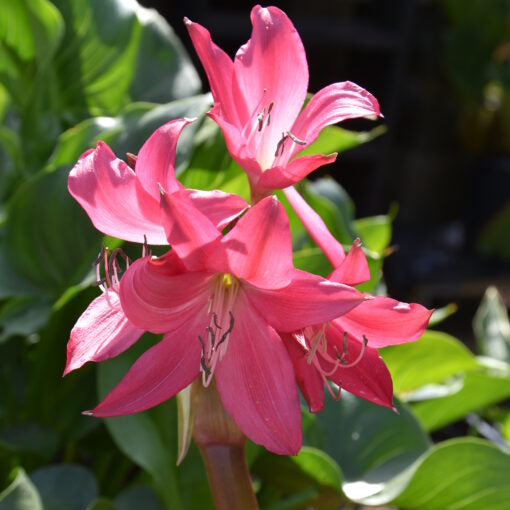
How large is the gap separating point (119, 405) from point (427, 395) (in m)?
0.41

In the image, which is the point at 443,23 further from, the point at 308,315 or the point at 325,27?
the point at 308,315

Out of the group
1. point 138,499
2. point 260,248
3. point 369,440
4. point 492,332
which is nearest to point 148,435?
point 138,499

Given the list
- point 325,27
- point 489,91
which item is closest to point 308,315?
point 325,27

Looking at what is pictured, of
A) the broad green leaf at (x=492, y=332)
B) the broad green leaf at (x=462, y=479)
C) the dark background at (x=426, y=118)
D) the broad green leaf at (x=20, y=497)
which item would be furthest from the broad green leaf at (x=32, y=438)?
the dark background at (x=426, y=118)

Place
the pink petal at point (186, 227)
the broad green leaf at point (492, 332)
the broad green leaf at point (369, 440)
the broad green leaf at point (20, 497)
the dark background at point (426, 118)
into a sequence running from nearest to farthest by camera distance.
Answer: the pink petal at point (186, 227)
the broad green leaf at point (20, 497)
the broad green leaf at point (369, 440)
the broad green leaf at point (492, 332)
the dark background at point (426, 118)

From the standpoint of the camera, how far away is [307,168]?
1.03 ft

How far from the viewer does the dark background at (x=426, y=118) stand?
2.46 meters

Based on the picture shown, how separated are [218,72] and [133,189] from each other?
0.07m

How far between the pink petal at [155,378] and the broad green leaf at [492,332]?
0.56 metres

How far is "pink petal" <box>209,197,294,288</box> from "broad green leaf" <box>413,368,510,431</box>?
1.20 feet

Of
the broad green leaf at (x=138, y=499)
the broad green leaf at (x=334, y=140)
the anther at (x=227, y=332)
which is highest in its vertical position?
the anther at (x=227, y=332)

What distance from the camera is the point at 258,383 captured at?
0.30m

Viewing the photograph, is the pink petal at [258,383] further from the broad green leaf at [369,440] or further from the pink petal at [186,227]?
the broad green leaf at [369,440]

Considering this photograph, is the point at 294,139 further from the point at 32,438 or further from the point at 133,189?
the point at 32,438
